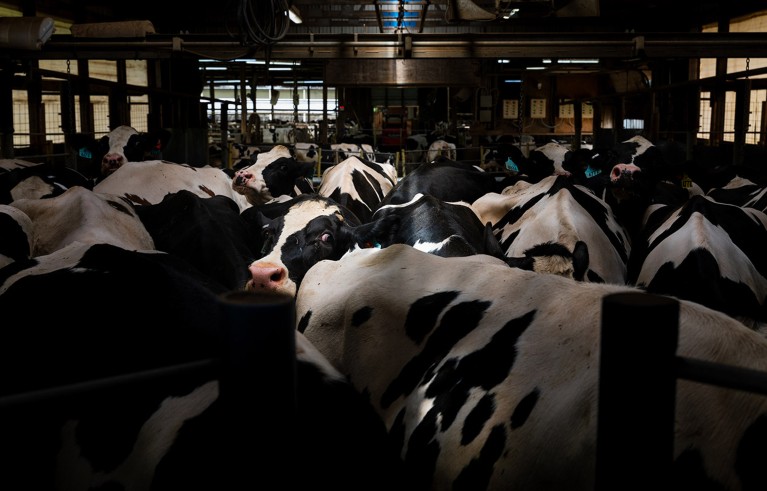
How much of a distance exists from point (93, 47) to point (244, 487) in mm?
8067

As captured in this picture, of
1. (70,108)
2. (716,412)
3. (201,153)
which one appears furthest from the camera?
(201,153)

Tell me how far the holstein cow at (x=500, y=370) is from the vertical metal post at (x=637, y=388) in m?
0.08

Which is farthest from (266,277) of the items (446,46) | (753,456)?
(446,46)

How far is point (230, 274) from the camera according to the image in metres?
5.25

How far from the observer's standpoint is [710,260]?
449cm

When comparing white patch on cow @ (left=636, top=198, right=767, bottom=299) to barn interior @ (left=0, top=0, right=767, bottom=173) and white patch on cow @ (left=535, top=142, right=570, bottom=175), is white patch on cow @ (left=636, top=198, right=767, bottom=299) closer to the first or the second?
barn interior @ (left=0, top=0, right=767, bottom=173)

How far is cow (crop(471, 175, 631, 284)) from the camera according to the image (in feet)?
16.4

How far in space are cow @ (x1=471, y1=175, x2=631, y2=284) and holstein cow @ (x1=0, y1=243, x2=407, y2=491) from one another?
306 cm

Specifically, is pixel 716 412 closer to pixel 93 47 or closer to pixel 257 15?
pixel 257 15

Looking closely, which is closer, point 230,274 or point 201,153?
point 230,274

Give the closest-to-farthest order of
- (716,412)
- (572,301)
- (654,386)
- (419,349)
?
(654,386)
(716,412)
(572,301)
(419,349)

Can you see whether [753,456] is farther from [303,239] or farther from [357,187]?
[357,187]

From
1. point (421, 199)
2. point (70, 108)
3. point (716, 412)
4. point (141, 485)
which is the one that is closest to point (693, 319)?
point (716, 412)

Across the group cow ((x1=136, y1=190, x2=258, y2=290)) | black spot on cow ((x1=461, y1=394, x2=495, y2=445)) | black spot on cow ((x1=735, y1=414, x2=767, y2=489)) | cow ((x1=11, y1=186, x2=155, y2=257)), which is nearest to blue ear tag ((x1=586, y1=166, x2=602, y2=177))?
cow ((x1=136, y1=190, x2=258, y2=290))
